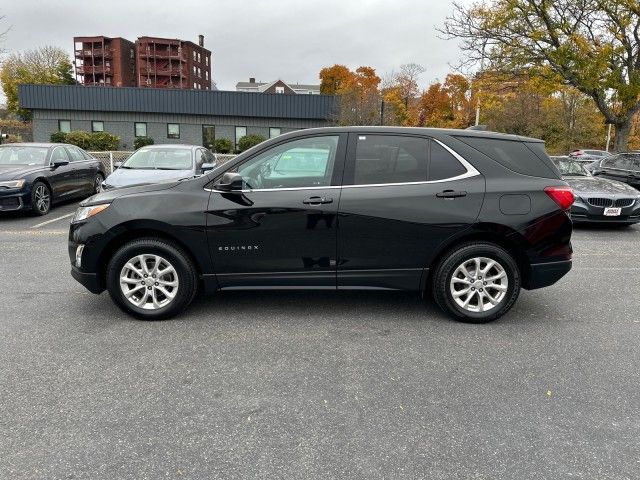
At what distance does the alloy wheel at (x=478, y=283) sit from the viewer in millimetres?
4254

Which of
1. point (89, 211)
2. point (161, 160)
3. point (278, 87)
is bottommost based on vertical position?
point (89, 211)

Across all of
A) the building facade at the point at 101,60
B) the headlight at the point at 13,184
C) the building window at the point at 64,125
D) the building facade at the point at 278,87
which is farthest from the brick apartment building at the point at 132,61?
the headlight at the point at 13,184

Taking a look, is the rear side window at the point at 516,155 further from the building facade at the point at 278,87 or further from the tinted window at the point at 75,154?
the building facade at the point at 278,87

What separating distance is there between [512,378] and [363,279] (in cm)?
147

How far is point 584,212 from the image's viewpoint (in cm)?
899

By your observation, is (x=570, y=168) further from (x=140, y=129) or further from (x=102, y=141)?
(x=140, y=129)

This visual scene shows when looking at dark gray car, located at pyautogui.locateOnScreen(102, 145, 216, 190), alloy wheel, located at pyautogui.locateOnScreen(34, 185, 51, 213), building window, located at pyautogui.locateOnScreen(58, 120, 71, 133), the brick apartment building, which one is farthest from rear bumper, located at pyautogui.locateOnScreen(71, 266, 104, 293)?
the brick apartment building

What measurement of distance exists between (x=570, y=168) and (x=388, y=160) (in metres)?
8.21

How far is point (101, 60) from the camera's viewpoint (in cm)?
7469

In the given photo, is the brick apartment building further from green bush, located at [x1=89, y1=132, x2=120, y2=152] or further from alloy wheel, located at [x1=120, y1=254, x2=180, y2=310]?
alloy wheel, located at [x1=120, y1=254, x2=180, y2=310]

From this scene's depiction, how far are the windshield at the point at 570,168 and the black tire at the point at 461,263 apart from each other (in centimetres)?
723

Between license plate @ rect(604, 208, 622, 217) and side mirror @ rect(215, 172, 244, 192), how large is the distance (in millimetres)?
7650

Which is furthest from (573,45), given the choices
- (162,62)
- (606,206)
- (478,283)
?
(162,62)

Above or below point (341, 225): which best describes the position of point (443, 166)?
above
